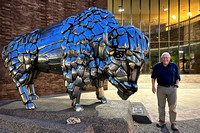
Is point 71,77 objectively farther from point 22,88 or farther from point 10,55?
point 10,55

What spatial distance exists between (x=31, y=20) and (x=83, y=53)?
5208 mm

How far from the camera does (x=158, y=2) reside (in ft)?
45.2

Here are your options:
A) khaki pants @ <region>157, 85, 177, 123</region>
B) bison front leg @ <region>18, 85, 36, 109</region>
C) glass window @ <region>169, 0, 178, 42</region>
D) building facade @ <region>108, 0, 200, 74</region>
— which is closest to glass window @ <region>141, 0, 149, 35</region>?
building facade @ <region>108, 0, 200, 74</region>

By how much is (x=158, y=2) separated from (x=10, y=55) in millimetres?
14186

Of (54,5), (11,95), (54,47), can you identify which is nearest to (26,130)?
(54,47)

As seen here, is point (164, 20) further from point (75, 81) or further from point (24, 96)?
point (24, 96)

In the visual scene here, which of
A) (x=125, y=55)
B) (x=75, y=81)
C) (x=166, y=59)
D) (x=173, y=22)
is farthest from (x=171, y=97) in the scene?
(x=173, y=22)

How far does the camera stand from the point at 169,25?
14.1 meters

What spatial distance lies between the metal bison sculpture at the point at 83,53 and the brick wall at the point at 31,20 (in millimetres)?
3408

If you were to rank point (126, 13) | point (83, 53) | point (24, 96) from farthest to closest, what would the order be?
point (126, 13), point (24, 96), point (83, 53)

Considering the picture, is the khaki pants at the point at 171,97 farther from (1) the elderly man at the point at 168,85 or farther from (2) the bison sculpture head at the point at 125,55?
(2) the bison sculpture head at the point at 125,55

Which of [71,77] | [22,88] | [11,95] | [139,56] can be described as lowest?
[11,95]

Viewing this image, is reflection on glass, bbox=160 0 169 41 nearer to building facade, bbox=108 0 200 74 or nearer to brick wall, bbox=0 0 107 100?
building facade, bbox=108 0 200 74

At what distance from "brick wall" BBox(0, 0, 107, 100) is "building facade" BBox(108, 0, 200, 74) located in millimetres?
7138
